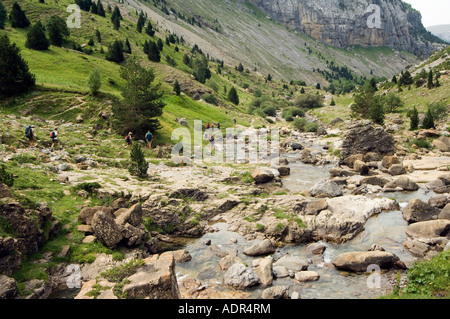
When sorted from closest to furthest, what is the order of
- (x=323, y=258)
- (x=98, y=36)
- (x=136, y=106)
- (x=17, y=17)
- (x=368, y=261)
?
(x=368, y=261), (x=323, y=258), (x=136, y=106), (x=17, y=17), (x=98, y=36)

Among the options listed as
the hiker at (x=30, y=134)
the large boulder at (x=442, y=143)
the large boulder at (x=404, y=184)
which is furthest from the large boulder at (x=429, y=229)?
the hiker at (x=30, y=134)

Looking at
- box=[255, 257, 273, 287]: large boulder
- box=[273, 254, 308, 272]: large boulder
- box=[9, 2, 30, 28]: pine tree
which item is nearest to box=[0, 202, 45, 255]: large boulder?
box=[255, 257, 273, 287]: large boulder

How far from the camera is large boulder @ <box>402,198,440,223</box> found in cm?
Answer: 1961

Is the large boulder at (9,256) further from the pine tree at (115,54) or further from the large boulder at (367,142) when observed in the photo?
the pine tree at (115,54)

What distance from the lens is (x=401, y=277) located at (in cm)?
1346

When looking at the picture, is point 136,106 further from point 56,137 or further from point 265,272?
point 265,272

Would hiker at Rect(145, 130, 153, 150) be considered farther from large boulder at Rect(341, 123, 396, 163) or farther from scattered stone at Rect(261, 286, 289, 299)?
large boulder at Rect(341, 123, 396, 163)

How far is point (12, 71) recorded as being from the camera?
35.6 meters

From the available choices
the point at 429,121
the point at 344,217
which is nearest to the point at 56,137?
the point at 344,217

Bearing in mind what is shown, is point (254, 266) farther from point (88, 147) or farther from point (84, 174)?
point (88, 147)

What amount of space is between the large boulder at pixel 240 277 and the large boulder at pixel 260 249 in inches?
101

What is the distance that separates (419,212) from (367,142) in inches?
812

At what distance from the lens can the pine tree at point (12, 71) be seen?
1353 inches
